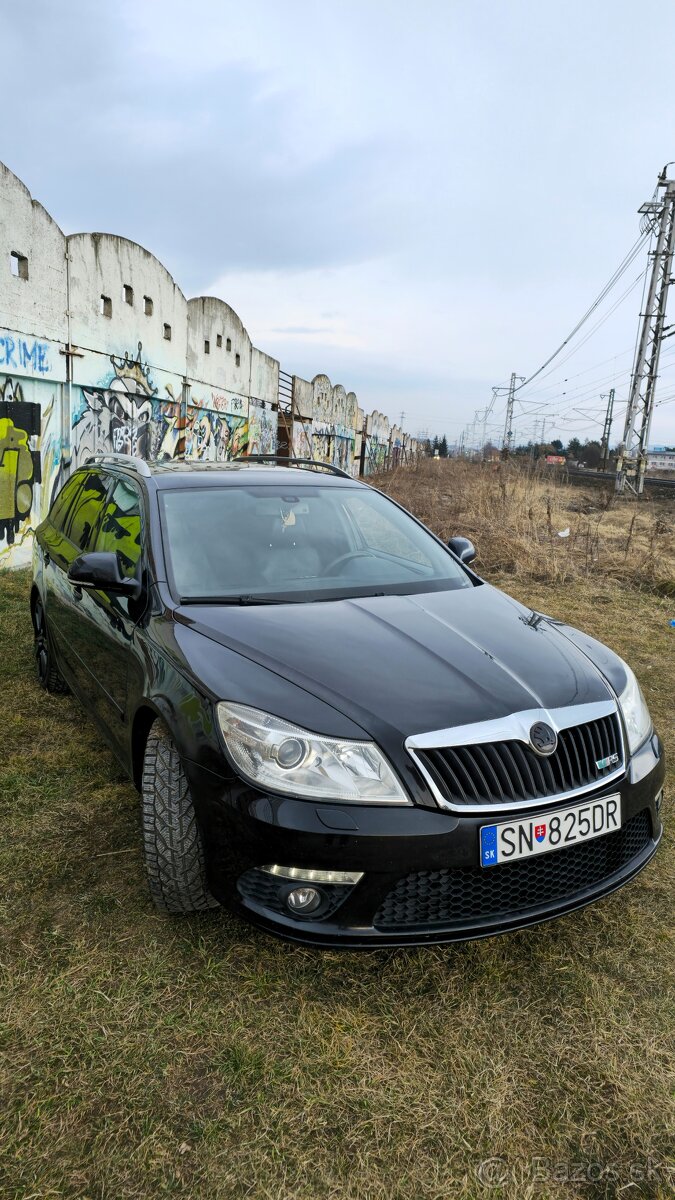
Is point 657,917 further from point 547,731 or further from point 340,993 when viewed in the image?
point 340,993

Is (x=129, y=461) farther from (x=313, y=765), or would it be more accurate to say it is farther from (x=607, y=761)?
(x=607, y=761)

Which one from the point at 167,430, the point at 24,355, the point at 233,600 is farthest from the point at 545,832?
the point at 167,430

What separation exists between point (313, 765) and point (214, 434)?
14.5 meters

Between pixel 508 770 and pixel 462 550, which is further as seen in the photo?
pixel 462 550

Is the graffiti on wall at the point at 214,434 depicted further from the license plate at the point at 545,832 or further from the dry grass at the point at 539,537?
the license plate at the point at 545,832

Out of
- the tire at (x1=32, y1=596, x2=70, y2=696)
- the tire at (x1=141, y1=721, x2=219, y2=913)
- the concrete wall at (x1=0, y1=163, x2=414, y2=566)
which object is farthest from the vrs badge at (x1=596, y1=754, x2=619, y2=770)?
the concrete wall at (x1=0, y1=163, x2=414, y2=566)

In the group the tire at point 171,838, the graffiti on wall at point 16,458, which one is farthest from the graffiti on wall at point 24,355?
the tire at point 171,838

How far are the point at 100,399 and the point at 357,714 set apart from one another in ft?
31.2

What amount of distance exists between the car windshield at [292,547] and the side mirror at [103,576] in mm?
162

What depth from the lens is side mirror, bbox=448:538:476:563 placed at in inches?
144

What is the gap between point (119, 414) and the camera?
10922 millimetres

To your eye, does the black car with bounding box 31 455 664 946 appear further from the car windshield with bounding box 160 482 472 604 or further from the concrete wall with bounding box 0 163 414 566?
the concrete wall with bounding box 0 163 414 566

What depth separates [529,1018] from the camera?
2.07 meters

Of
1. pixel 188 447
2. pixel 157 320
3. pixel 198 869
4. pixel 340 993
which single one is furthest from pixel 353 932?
pixel 188 447
